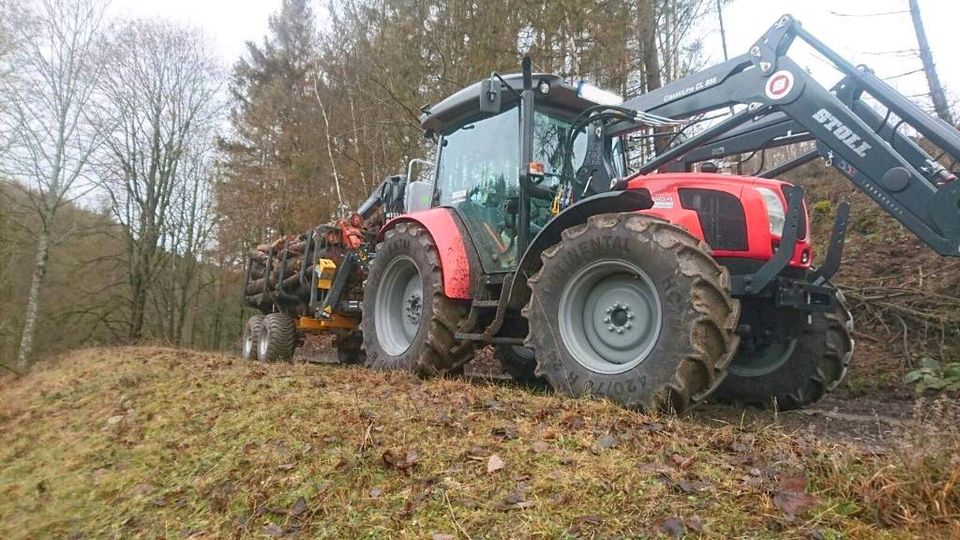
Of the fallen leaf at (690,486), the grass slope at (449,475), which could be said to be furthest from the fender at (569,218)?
the fallen leaf at (690,486)

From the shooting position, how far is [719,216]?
414 cm

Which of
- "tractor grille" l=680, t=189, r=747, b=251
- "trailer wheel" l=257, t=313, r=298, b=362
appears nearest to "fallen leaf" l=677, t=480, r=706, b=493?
Result: "tractor grille" l=680, t=189, r=747, b=251

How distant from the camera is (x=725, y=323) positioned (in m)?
3.41

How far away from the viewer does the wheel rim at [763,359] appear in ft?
15.3

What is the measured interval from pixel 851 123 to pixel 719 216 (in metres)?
0.93

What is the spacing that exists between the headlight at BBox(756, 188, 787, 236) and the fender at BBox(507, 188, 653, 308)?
814 mm

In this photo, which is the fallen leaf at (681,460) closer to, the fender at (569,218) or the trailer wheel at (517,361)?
the fender at (569,218)

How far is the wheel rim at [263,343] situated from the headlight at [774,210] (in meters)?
7.07

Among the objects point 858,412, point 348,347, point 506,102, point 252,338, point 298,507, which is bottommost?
point 298,507

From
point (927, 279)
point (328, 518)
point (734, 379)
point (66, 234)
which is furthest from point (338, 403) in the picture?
point (66, 234)

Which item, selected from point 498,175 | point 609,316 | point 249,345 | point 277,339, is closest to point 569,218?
point 609,316

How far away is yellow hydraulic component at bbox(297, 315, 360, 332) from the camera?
8.02 metres

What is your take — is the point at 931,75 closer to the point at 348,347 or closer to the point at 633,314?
the point at 633,314

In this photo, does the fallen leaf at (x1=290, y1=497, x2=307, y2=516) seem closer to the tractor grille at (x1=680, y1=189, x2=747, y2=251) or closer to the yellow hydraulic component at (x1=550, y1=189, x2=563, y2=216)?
the tractor grille at (x1=680, y1=189, x2=747, y2=251)
